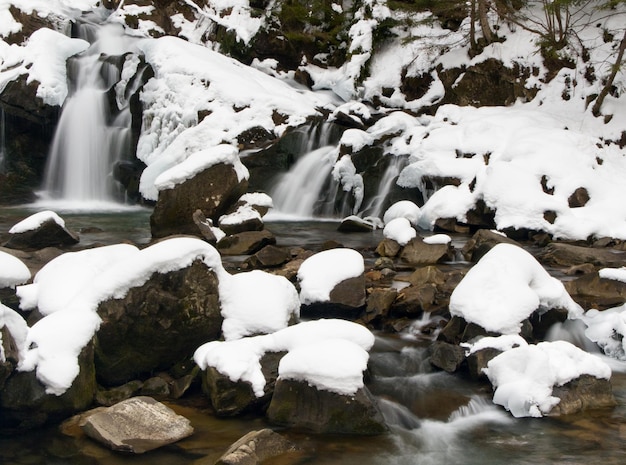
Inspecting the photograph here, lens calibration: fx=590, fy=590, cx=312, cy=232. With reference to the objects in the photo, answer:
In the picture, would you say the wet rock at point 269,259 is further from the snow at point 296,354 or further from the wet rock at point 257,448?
the wet rock at point 257,448

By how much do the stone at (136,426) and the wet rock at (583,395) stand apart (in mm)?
2747

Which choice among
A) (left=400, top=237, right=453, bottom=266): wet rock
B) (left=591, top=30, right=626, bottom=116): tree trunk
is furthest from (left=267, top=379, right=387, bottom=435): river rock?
(left=591, top=30, right=626, bottom=116): tree trunk

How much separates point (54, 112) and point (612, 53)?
14673mm

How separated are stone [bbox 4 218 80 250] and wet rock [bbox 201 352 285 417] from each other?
18.6 feet

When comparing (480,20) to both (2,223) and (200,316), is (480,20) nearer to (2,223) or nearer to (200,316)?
(2,223)

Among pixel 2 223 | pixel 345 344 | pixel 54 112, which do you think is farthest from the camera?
pixel 54 112

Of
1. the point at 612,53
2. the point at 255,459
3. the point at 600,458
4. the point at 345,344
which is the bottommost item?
the point at 255,459

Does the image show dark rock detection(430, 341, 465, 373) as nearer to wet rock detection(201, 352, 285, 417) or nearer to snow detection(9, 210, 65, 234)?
wet rock detection(201, 352, 285, 417)

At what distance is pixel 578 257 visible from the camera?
8742 mm

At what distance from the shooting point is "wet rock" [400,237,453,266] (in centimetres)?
873

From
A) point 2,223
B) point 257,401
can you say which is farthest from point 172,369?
→ point 2,223

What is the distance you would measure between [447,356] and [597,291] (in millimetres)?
2625

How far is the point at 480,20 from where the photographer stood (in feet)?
56.1

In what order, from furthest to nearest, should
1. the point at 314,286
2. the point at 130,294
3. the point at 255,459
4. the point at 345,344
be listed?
1. the point at 314,286
2. the point at 130,294
3. the point at 345,344
4. the point at 255,459
